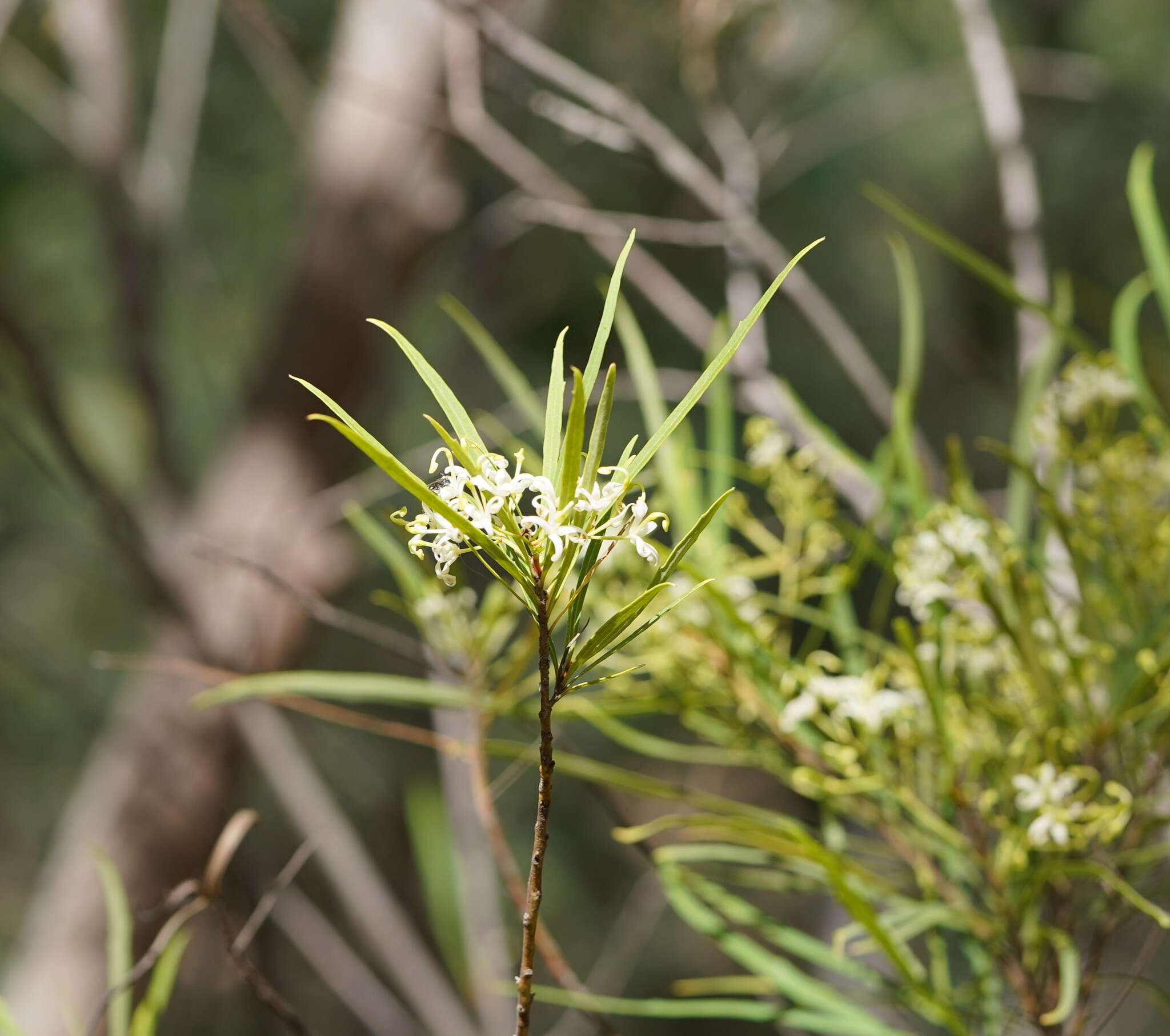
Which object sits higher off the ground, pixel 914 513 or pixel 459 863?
pixel 914 513

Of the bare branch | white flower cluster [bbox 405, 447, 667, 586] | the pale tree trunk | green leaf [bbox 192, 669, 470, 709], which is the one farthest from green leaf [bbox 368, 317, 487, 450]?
the pale tree trunk

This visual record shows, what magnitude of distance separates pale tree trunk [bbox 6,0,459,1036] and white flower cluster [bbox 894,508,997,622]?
0.51 metres

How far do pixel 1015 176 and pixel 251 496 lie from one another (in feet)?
2.13

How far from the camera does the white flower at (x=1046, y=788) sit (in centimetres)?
19

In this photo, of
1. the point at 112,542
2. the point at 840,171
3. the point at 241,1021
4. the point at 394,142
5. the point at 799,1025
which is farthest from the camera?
the point at 840,171

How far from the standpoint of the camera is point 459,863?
537mm

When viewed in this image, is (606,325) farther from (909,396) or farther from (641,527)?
(909,396)

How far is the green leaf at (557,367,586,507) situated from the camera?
0.32ft

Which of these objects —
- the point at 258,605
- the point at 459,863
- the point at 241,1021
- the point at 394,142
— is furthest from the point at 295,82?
the point at 241,1021

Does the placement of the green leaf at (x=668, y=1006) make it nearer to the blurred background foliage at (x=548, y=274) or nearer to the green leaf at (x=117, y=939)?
the green leaf at (x=117, y=939)

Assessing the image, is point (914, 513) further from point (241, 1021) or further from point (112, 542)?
point (241, 1021)

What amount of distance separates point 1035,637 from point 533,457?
123 mm

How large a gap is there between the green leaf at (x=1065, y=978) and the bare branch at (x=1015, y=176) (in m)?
0.22

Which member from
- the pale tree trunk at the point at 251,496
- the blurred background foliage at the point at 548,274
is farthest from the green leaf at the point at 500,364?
the blurred background foliage at the point at 548,274
